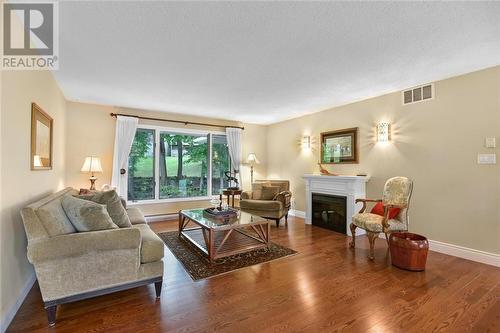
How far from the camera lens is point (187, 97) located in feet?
13.1

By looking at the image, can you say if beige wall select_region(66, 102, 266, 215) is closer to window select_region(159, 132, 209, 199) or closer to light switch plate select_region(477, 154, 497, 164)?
window select_region(159, 132, 209, 199)

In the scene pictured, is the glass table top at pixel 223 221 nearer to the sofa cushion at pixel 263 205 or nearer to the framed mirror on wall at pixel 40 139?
the sofa cushion at pixel 263 205

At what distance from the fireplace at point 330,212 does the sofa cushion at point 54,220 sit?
387 centimetres

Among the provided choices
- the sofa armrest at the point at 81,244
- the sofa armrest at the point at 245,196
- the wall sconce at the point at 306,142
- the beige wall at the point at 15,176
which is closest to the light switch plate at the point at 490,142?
the wall sconce at the point at 306,142

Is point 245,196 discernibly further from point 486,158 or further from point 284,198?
point 486,158

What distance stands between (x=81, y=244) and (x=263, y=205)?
3156 millimetres

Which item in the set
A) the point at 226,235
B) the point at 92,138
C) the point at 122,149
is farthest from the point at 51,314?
the point at 92,138

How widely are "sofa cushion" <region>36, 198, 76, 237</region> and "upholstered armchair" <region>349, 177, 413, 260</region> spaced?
3206 mm

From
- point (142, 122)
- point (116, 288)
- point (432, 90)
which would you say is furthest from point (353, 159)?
point (142, 122)

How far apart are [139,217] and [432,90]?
14.7ft

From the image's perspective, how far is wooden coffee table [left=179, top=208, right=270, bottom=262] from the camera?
2787 millimetres

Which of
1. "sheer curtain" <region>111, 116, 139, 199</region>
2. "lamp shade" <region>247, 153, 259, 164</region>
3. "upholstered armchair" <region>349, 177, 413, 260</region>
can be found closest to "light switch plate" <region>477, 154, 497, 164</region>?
"upholstered armchair" <region>349, 177, 413, 260</region>

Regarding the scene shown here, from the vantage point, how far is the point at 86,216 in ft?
6.26

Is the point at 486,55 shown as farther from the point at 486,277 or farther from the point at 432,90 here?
the point at 486,277
